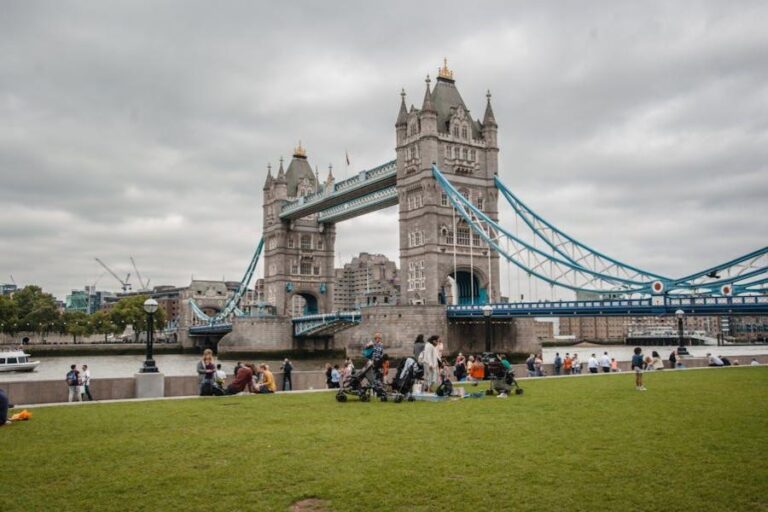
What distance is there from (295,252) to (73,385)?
69558 mm

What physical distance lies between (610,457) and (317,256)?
264 ft

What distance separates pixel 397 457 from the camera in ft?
29.8

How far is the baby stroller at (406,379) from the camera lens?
1566 centimetres

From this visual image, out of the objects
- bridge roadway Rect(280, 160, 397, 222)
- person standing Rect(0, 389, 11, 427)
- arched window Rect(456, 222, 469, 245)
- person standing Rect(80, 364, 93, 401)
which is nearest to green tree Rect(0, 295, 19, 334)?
bridge roadway Rect(280, 160, 397, 222)

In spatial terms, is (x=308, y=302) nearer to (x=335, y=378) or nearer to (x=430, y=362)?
(x=335, y=378)

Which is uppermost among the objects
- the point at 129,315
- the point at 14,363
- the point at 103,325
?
the point at 129,315

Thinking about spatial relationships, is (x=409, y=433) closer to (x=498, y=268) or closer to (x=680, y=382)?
(x=680, y=382)

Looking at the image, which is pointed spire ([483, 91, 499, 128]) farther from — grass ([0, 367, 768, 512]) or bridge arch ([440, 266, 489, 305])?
grass ([0, 367, 768, 512])

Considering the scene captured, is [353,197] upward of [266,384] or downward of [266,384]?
upward

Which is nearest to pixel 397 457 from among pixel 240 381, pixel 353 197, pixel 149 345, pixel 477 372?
pixel 240 381

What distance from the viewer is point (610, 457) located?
29.3 feet

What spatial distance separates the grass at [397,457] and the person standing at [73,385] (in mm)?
2973

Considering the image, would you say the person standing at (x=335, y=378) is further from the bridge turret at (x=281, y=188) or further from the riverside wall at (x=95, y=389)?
the bridge turret at (x=281, y=188)

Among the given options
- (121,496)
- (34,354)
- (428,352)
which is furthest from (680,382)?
(34,354)
